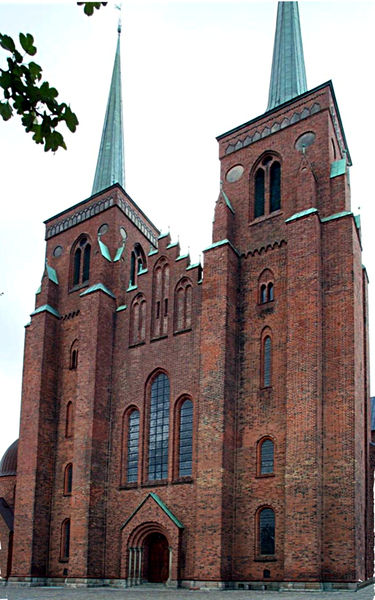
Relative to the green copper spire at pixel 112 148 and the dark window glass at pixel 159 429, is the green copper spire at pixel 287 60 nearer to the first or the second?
the green copper spire at pixel 112 148

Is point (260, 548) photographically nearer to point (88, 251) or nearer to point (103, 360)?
point (103, 360)

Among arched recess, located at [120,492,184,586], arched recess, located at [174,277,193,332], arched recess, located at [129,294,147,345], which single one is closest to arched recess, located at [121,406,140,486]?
arched recess, located at [120,492,184,586]

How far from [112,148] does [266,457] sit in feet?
70.7

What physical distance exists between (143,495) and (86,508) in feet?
7.82

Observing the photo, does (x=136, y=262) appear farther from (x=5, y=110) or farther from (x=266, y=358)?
(x=5, y=110)

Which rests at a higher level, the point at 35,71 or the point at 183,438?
the point at 35,71

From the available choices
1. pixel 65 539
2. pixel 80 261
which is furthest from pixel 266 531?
pixel 80 261

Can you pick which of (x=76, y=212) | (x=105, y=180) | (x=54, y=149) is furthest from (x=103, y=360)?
(x=54, y=149)

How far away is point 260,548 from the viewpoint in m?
22.6

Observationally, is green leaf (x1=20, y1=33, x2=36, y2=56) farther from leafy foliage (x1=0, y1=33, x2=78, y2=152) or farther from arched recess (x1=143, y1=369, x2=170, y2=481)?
arched recess (x1=143, y1=369, x2=170, y2=481)

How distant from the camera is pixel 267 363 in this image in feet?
80.5

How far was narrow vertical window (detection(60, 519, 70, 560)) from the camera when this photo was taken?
92.6 feet

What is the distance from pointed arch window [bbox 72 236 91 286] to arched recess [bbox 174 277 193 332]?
6.58 meters

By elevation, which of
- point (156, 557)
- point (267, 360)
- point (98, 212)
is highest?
point (98, 212)
